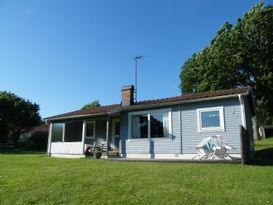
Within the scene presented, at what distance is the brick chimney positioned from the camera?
726 inches

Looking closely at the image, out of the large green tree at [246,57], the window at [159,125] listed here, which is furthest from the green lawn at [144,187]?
the large green tree at [246,57]

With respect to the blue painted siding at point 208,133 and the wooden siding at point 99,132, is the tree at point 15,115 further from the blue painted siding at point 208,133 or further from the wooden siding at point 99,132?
the blue painted siding at point 208,133

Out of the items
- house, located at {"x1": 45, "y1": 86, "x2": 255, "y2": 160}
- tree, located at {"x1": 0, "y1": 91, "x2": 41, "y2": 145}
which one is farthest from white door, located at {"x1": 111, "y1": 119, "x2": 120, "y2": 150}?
tree, located at {"x1": 0, "y1": 91, "x2": 41, "y2": 145}

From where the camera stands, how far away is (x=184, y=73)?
43.6 metres

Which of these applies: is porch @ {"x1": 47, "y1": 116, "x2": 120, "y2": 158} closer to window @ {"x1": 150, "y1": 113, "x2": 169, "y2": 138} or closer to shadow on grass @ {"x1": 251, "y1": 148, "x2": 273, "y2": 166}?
window @ {"x1": 150, "y1": 113, "x2": 169, "y2": 138}

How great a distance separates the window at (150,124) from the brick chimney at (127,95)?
113 centimetres

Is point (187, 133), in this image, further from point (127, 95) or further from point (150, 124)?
point (127, 95)

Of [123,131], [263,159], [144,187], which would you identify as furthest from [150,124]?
[144,187]

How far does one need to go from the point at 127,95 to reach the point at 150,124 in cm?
289

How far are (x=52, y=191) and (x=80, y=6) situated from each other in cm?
944

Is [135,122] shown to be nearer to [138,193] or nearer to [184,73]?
[138,193]

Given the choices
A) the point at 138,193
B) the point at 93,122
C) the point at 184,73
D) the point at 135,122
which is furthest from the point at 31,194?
the point at 184,73

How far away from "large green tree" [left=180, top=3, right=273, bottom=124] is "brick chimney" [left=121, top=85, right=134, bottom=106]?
17.9 meters

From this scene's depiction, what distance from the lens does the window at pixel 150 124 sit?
16.1 metres
